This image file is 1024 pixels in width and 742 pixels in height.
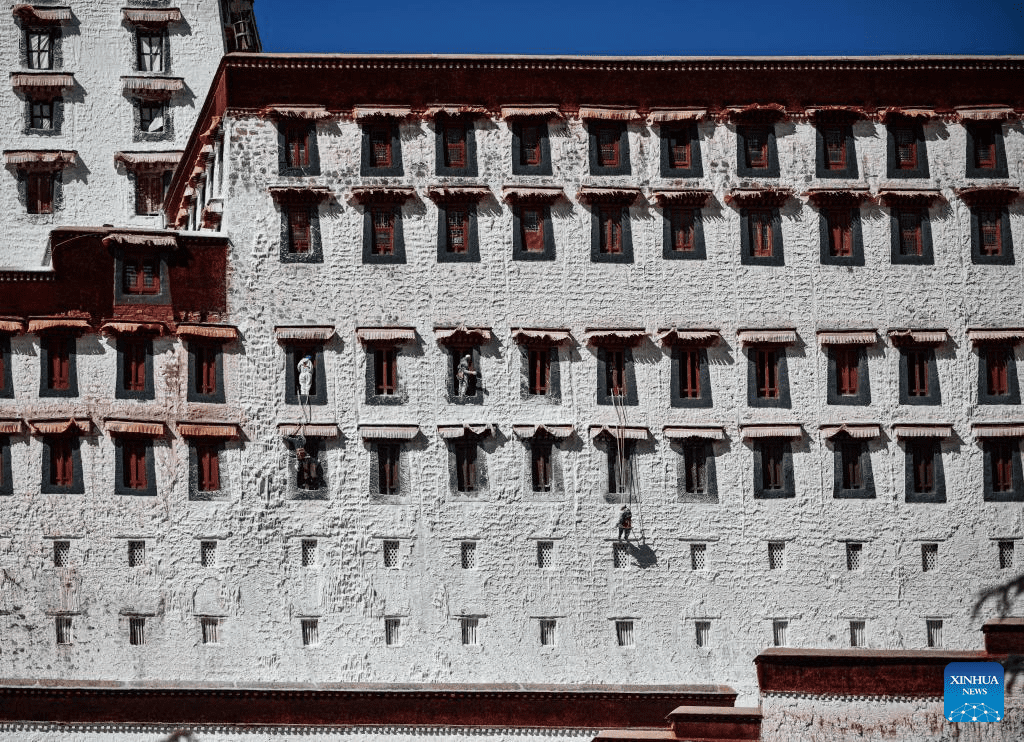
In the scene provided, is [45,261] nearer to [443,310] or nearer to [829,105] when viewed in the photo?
[443,310]

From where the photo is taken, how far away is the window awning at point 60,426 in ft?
141

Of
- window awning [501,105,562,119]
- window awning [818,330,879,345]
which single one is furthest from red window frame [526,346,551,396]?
window awning [818,330,879,345]

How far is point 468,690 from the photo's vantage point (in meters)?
42.5

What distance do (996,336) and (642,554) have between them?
384 inches

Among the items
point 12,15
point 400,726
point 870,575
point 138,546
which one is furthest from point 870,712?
point 12,15

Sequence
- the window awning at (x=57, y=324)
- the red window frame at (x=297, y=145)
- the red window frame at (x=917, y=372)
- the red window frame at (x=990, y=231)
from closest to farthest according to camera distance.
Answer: the window awning at (x=57, y=324), the red window frame at (x=297, y=145), the red window frame at (x=917, y=372), the red window frame at (x=990, y=231)

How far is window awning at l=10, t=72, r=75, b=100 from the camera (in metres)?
54.4

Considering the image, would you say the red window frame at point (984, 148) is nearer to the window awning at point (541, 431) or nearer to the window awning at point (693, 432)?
the window awning at point (693, 432)

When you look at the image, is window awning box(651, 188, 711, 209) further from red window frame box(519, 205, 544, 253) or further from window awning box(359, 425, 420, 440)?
window awning box(359, 425, 420, 440)

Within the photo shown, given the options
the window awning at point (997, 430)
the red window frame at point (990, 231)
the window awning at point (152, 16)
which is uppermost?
the window awning at point (152, 16)

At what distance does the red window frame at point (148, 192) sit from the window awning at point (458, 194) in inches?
509

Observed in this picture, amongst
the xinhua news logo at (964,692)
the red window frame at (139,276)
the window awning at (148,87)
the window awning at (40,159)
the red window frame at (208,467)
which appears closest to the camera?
the xinhua news logo at (964,692)

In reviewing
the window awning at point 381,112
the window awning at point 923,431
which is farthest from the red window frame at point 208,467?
the window awning at point 923,431

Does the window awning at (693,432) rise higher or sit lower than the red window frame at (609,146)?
lower
